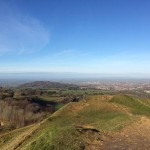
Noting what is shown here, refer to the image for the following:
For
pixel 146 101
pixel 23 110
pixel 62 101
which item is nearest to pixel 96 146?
pixel 146 101

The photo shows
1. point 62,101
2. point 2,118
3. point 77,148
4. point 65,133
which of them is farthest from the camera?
point 62,101

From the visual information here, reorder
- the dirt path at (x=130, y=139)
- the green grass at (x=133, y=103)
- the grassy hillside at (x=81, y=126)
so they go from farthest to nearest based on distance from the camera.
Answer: the green grass at (x=133, y=103)
the grassy hillside at (x=81, y=126)
the dirt path at (x=130, y=139)

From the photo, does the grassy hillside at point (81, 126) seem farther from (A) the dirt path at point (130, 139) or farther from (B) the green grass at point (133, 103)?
(A) the dirt path at point (130, 139)

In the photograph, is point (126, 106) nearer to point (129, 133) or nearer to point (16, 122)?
point (129, 133)

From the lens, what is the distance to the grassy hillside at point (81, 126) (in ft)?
54.2

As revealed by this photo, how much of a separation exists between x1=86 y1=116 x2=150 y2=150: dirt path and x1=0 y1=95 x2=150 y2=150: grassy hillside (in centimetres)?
31

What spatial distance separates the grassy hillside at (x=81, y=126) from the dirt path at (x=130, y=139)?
31 cm

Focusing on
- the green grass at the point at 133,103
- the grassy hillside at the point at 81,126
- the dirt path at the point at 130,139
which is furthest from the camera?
the green grass at the point at 133,103

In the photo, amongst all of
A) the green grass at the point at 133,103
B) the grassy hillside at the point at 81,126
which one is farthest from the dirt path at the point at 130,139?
the green grass at the point at 133,103

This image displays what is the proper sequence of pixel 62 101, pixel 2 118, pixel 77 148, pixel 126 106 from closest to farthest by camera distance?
pixel 77 148 → pixel 126 106 → pixel 2 118 → pixel 62 101

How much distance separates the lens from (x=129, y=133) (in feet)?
65.1

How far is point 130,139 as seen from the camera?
59.5ft

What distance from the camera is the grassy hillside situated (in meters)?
16.5

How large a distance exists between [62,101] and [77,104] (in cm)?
7086
